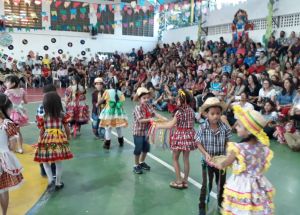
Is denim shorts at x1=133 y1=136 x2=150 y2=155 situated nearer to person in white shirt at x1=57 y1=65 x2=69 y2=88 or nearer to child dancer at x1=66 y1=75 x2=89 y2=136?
child dancer at x1=66 y1=75 x2=89 y2=136

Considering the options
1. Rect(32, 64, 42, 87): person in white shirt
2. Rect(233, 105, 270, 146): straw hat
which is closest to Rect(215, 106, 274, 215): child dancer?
Rect(233, 105, 270, 146): straw hat

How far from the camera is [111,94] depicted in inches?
232

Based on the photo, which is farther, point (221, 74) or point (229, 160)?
point (221, 74)

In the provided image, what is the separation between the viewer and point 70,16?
2011 cm

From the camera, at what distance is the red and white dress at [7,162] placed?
3.10m

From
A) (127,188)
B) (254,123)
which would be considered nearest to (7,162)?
(127,188)

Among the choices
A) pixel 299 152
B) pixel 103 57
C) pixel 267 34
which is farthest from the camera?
pixel 103 57

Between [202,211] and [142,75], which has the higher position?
[142,75]

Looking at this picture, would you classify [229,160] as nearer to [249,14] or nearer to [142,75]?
[142,75]

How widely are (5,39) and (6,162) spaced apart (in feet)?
58.4

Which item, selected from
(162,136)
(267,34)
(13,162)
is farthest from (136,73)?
(13,162)

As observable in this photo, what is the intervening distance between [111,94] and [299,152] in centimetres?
373

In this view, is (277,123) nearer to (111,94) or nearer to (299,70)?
(299,70)

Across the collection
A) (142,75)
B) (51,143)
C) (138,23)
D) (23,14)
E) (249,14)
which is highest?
(23,14)
